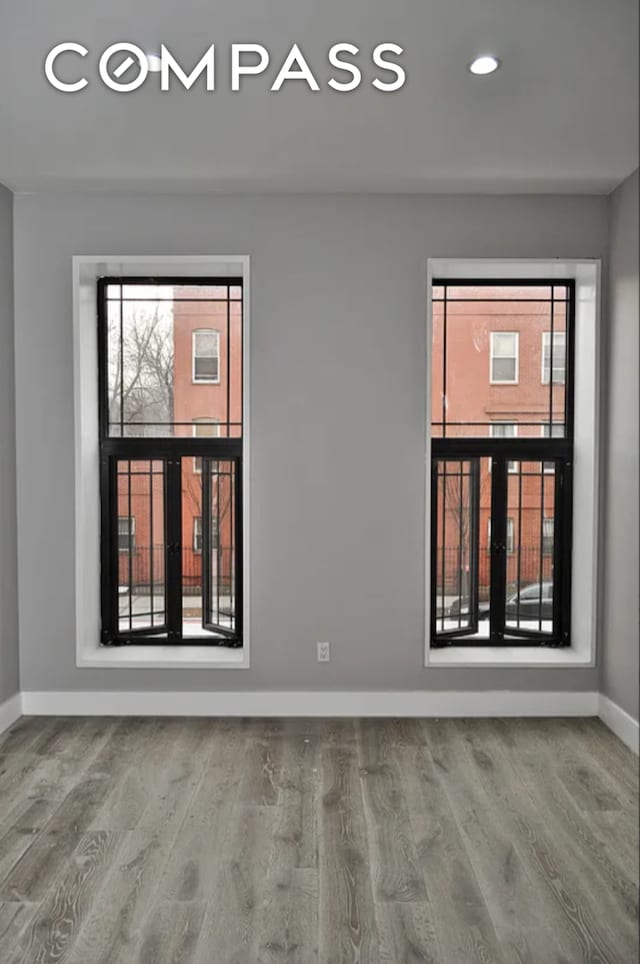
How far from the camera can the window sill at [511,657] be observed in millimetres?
2551

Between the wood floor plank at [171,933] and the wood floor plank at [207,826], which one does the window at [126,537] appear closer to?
the wood floor plank at [207,826]

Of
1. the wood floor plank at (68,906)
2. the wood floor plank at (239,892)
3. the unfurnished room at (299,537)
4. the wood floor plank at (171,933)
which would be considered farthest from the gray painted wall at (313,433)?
the wood floor plank at (171,933)

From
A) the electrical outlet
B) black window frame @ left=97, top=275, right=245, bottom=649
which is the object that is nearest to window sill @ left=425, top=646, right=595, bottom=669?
the electrical outlet


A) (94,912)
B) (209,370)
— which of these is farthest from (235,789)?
(209,370)

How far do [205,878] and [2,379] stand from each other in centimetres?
163

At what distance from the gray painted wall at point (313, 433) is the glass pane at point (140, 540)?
0.71 ft

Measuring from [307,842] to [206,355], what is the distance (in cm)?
167

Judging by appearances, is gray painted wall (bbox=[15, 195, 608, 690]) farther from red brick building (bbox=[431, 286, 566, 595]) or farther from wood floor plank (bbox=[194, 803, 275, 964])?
wood floor plank (bbox=[194, 803, 275, 964])

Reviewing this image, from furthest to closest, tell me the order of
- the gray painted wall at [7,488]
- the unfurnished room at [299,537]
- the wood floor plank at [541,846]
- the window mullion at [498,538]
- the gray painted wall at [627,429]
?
1. the window mullion at [498,538]
2. the gray painted wall at [7,488]
3. the unfurnished room at [299,537]
4. the wood floor plank at [541,846]
5. the gray painted wall at [627,429]

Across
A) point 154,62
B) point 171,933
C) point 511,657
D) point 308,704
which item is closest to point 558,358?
point 511,657

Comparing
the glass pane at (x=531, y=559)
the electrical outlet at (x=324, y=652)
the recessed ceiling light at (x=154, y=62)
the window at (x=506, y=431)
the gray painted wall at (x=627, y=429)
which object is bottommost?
the electrical outlet at (x=324, y=652)

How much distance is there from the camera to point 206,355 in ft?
8.99

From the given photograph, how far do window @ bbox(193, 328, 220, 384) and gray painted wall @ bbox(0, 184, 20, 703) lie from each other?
0.62 meters

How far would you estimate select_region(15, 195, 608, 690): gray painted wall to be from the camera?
2512mm
